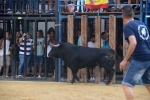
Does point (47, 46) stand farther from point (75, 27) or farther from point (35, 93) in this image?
point (35, 93)

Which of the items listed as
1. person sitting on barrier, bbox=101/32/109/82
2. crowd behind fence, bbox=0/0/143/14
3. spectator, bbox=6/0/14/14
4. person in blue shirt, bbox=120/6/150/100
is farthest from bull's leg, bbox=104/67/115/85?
person in blue shirt, bbox=120/6/150/100

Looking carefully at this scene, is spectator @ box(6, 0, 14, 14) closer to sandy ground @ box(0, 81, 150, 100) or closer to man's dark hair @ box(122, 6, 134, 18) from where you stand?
sandy ground @ box(0, 81, 150, 100)

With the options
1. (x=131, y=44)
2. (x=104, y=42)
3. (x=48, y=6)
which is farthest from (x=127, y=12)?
(x=48, y=6)

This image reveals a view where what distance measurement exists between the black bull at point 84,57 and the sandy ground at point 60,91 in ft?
2.10

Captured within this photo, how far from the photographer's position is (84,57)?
14.9 meters

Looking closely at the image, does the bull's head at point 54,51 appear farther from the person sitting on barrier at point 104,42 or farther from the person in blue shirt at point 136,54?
the person in blue shirt at point 136,54

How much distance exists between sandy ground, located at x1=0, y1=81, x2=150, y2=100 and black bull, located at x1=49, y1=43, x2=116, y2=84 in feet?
2.10

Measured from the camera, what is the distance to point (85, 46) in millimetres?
15328

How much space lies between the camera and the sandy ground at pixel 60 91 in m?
11.5

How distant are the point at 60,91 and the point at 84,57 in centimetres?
240

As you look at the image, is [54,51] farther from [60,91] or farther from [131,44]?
[131,44]

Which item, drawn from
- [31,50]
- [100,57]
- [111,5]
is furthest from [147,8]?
[31,50]

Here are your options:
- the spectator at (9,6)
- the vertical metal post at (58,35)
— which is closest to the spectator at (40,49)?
the vertical metal post at (58,35)

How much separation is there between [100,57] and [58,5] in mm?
2499
